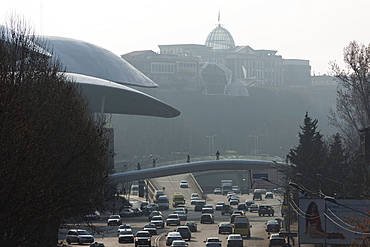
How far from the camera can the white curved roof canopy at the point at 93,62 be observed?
11638 centimetres

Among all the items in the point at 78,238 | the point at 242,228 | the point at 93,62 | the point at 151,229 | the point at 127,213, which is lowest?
the point at 127,213

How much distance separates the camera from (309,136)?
270ft

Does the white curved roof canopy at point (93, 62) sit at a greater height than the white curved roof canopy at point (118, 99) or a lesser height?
greater

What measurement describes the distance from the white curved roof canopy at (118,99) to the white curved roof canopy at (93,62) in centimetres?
282

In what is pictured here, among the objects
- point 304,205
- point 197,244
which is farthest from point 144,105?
point 304,205

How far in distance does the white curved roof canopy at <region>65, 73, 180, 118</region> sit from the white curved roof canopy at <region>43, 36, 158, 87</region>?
9.26ft

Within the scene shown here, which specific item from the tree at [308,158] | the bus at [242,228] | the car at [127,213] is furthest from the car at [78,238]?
the car at [127,213]

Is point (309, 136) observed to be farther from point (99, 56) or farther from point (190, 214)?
point (99, 56)

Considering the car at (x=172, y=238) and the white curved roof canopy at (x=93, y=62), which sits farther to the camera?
the white curved roof canopy at (x=93, y=62)

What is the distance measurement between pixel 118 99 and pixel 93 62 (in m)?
6.12

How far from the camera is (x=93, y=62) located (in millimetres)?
119562

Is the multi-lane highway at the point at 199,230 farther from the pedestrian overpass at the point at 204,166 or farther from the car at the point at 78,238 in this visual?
the pedestrian overpass at the point at 204,166

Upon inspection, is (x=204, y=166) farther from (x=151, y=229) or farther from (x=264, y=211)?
(x=151, y=229)

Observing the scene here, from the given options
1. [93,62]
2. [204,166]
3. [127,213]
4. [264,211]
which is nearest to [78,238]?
[127,213]
